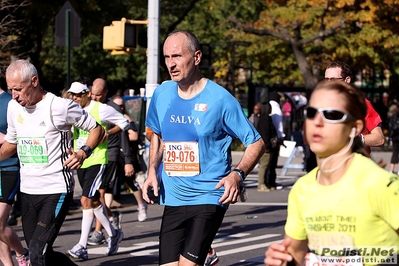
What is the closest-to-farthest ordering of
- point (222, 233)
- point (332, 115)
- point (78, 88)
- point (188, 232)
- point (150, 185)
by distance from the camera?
point (332, 115)
point (188, 232)
point (150, 185)
point (78, 88)
point (222, 233)

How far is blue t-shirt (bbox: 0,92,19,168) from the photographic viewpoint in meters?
8.35

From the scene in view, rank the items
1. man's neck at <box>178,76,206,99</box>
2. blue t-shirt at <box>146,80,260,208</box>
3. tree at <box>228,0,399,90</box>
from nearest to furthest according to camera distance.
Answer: blue t-shirt at <box>146,80,260,208</box>, man's neck at <box>178,76,206,99</box>, tree at <box>228,0,399,90</box>

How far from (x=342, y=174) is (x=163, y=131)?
2657 millimetres

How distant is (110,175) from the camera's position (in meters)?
11.9

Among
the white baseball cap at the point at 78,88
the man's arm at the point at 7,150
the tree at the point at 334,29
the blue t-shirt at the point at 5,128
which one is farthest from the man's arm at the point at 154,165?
the tree at the point at 334,29

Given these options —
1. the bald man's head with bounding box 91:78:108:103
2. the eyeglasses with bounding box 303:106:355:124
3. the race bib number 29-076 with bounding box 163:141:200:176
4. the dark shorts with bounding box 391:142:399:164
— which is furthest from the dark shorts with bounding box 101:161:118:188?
the dark shorts with bounding box 391:142:399:164

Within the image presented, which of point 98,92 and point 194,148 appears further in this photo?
point 98,92

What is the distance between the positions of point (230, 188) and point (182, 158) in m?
0.46

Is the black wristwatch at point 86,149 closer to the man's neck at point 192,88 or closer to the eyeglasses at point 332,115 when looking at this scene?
the man's neck at point 192,88

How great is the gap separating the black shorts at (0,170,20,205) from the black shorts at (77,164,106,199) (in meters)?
2.01

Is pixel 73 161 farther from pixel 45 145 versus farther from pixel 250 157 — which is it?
pixel 250 157

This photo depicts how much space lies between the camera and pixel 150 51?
15688 millimetres

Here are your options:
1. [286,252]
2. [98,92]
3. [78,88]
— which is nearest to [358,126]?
[286,252]

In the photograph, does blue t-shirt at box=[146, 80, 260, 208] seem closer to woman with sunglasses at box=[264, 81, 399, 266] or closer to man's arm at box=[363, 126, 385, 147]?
man's arm at box=[363, 126, 385, 147]
